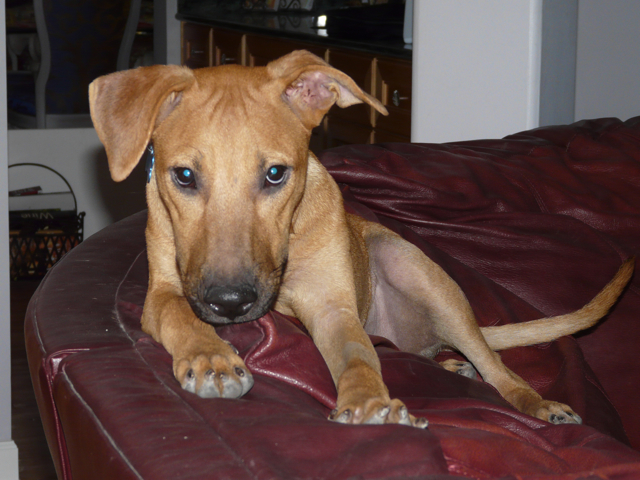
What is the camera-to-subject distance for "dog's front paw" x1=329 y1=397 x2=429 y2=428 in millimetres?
1521

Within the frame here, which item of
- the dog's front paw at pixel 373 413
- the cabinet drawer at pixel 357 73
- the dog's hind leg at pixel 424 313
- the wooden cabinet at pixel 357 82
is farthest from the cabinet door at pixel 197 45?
the dog's front paw at pixel 373 413

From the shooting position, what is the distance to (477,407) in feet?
5.37

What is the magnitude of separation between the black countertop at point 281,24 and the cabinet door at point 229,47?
0.08 m

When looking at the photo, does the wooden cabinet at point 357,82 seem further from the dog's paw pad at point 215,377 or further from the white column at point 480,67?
the dog's paw pad at point 215,377

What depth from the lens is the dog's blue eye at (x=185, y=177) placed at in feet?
6.34

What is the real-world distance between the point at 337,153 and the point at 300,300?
32.9 inches

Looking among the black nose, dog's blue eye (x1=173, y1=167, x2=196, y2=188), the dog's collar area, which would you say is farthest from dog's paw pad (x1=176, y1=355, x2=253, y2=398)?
the dog's collar area

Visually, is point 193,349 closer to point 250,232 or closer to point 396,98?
point 250,232

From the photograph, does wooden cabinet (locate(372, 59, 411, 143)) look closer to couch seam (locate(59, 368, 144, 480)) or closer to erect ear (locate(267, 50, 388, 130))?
erect ear (locate(267, 50, 388, 130))

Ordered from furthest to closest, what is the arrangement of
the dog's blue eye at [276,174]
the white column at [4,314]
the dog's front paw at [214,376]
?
the white column at [4,314] → the dog's blue eye at [276,174] → the dog's front paw at [214,376]

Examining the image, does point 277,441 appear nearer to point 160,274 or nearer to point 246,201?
point 246,201

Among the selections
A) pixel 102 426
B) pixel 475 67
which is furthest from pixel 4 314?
pixel 475 67

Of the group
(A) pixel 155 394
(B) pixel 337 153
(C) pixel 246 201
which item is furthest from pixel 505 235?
(A) pixel 155 394

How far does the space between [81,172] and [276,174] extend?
4980 millimetres
